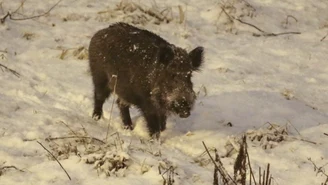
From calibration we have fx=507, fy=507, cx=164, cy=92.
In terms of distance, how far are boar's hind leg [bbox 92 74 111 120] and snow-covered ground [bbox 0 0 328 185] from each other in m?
0.13

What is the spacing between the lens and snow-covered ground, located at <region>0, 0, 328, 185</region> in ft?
15.3

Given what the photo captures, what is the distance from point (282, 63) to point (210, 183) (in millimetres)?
4795

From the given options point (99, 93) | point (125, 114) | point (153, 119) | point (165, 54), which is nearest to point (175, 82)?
point (165, 54)

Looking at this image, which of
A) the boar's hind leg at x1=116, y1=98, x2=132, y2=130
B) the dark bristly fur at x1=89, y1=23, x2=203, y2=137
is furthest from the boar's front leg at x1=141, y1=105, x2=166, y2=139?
the boar's hind leg at x1=116, y1=98, x2=132, y2=130

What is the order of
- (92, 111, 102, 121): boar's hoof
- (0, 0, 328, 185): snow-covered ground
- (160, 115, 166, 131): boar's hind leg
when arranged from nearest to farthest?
→ (0, 0, 328, 185): snow-covered ground
(160, 115, 166, 131): boar's hind leg
(92, 111, 102, 121): boar's hoof

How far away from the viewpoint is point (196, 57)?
5844mm

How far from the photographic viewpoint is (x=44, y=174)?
4.39 metres

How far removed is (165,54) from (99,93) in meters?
1.26

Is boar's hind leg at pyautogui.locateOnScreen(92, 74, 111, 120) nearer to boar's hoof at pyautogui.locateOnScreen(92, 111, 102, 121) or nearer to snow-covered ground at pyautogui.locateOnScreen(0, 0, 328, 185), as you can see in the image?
boar's hoof at pyautogui.locateOnScreen(92, 111, 102, 121)

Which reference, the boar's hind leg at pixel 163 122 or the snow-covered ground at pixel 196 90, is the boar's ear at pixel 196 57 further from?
the snow-covered ground at pixel 196 90

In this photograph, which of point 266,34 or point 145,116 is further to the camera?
point 266,34

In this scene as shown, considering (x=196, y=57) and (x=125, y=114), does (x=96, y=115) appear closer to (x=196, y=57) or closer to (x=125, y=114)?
(x=125, y=114)

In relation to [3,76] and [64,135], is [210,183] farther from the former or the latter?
[3,76]

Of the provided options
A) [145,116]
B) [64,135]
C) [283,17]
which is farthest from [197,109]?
[283,17]
